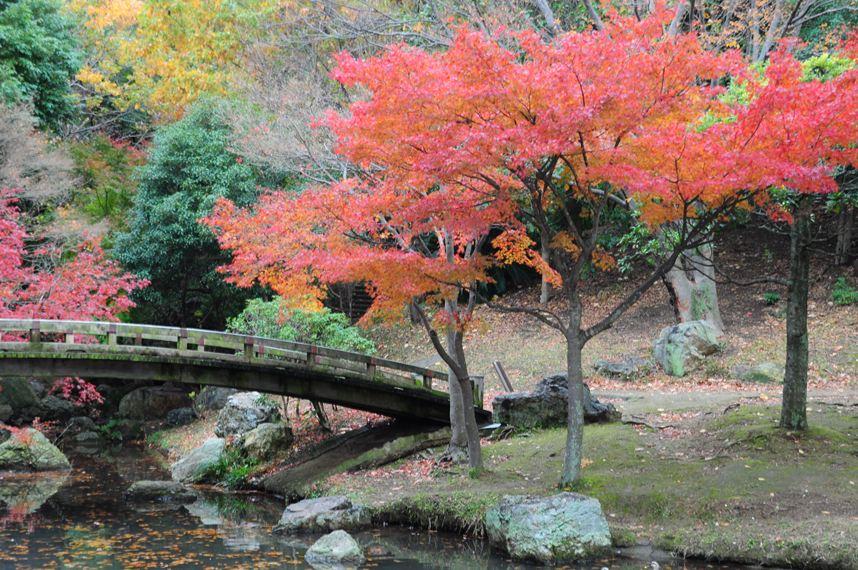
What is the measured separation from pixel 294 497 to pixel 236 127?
521 inches

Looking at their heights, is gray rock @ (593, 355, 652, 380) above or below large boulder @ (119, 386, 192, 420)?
above

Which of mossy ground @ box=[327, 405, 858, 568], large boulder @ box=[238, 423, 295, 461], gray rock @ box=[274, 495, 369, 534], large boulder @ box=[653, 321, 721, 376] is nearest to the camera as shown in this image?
mossy ground @ box=[327, 405, 858, 568]

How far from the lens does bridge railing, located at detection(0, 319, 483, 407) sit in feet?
44.7

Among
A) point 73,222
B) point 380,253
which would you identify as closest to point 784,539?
point 380,253

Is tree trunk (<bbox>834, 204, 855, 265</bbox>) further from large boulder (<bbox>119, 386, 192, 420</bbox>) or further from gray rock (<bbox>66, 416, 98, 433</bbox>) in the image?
gray rock (<bbox>66, 416, 98, 433</bbox>)

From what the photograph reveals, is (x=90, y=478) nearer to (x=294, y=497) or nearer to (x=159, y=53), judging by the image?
(x=294, y=497)

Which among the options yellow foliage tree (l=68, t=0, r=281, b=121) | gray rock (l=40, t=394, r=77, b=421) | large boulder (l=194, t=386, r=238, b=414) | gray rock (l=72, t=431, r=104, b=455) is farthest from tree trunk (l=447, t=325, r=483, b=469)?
yellow foliage tree (l=68, t=0, r=281, b=121)

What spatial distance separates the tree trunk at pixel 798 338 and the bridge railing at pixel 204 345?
6.06m

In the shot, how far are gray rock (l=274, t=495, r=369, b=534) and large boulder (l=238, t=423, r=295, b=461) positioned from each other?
4843 millimetres

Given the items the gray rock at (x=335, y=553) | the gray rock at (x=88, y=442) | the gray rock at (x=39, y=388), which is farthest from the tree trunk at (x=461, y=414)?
the gray rock at (x=39, y=388)

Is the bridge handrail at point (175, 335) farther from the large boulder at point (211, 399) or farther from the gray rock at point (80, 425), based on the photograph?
the gray rock at point (80, 425)

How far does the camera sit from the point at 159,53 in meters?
32.2

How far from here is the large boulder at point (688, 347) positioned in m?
20.0

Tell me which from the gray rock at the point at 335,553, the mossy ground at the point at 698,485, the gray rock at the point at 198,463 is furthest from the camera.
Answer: the gray rock at the point at 198,463
